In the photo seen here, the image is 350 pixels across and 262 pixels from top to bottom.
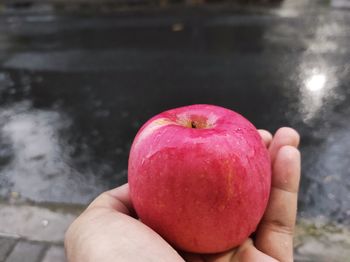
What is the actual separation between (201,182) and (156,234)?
308mm

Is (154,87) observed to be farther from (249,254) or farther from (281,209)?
(249,254)

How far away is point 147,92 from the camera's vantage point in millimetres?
4906

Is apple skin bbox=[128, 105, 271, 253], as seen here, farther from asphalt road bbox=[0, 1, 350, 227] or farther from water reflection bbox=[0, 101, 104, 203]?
water reflection bbox=[0, 101, 104, 203]

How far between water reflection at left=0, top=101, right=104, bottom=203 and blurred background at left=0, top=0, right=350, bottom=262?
0.04 ft

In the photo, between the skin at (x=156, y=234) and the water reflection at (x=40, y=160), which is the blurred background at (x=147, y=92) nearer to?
the water reflection at (x=40, y=160)

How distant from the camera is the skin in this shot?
166cm

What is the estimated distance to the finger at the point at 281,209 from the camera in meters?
1.96

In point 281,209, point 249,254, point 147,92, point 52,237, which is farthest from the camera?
point 147,92

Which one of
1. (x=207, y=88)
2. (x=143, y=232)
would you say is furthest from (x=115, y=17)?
(x=143, y=232)

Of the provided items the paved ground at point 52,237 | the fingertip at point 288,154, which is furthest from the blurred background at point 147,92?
the fingertip at point 288,154

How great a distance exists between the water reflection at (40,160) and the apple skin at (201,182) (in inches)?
63.9

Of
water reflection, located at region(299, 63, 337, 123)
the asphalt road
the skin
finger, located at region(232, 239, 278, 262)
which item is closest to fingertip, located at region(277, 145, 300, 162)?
the skin

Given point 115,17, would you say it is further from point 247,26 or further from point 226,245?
point 226,245

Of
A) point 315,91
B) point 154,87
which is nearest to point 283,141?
point 315,91
